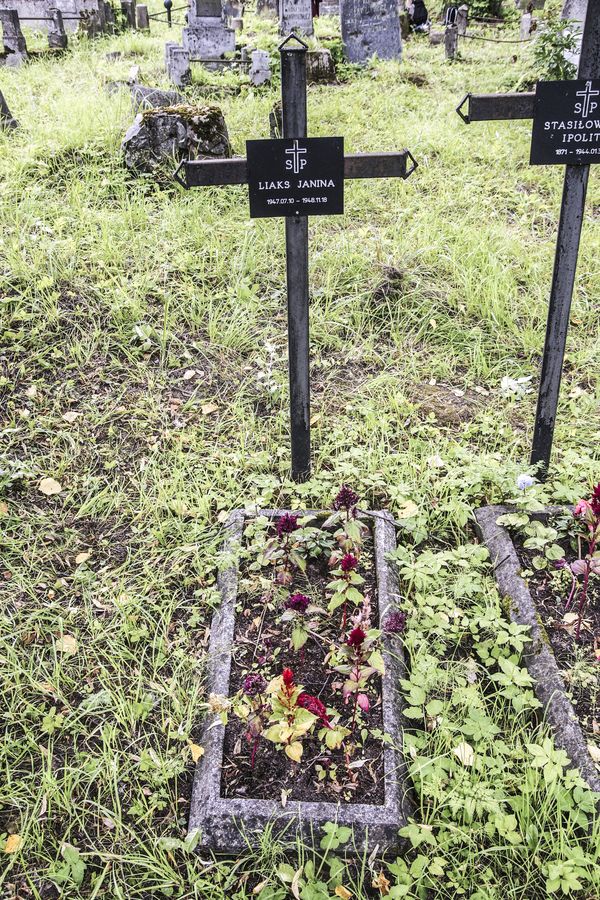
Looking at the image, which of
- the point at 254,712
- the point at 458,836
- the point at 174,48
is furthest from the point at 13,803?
the point at 174,48

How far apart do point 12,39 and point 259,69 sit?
368 cm

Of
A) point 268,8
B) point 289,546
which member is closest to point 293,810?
point 289,546

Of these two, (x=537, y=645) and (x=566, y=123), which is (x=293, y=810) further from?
(x=566, y=123)

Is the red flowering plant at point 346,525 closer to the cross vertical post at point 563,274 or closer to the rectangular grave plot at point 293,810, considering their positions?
the rectangular grave plot at point 293,810

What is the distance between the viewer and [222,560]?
2684 mm

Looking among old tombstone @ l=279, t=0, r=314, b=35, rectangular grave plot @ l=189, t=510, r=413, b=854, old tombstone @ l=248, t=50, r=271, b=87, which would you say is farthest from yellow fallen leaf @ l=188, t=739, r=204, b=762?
old tombstone @ l=279, t=0, r=314, b=35

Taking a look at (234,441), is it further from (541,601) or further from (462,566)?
(541,601)

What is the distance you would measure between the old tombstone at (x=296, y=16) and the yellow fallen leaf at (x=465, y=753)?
9532 millimetres

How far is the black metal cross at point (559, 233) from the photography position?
2.55m

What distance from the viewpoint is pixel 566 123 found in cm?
256

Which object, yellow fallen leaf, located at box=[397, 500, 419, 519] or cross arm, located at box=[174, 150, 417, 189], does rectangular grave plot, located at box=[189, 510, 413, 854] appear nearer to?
yellow fallen leaf, located at box=[397, 500, 419, 519]

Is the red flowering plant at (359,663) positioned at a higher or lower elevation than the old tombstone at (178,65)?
lower

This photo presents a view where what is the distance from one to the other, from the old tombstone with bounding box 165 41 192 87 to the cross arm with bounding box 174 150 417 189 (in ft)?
19.4

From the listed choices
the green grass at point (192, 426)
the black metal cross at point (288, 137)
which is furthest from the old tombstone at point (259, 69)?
the black metal cross at point (288, 137)
